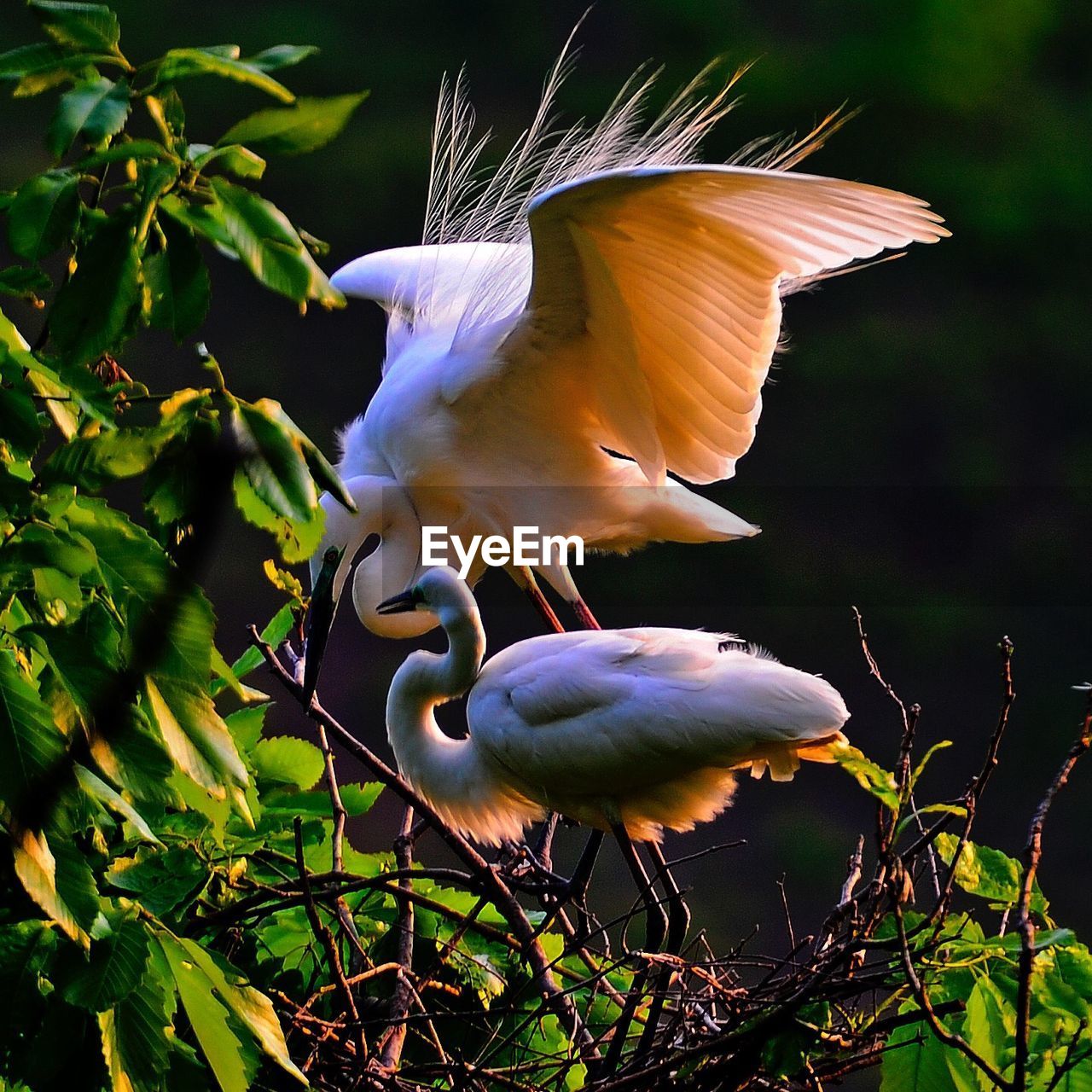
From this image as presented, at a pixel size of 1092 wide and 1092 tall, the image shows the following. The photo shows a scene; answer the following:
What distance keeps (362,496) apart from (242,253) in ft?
4.83

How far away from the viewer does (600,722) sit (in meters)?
1.34

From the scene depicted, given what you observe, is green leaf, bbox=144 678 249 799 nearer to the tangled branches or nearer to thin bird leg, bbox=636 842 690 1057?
the tangled branches

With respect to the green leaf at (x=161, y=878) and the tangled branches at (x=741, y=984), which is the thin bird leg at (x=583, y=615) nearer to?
the tangled branches at (x=741, y=984)

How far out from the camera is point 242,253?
0.52 meters

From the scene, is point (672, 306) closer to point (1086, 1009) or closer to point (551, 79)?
point (551, 79)

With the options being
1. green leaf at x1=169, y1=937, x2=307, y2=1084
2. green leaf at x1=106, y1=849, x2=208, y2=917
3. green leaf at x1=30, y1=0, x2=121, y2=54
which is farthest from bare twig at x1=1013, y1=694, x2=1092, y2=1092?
green leaf at x1=30, y1=0, x2=121, y2=54

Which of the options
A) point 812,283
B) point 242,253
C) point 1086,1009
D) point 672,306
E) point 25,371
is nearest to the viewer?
point 242,253

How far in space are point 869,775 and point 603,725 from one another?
0.61 m

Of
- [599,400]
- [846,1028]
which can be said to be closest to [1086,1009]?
[846,1028]

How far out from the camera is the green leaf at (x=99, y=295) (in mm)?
543

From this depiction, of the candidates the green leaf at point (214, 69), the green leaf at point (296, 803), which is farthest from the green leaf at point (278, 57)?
the green leaf at point (296, 803)

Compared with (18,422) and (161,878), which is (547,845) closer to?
(161,878)

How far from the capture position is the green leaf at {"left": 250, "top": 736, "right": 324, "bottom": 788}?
3.84 feet

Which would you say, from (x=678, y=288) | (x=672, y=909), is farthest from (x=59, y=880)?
(x=678, y=288)
